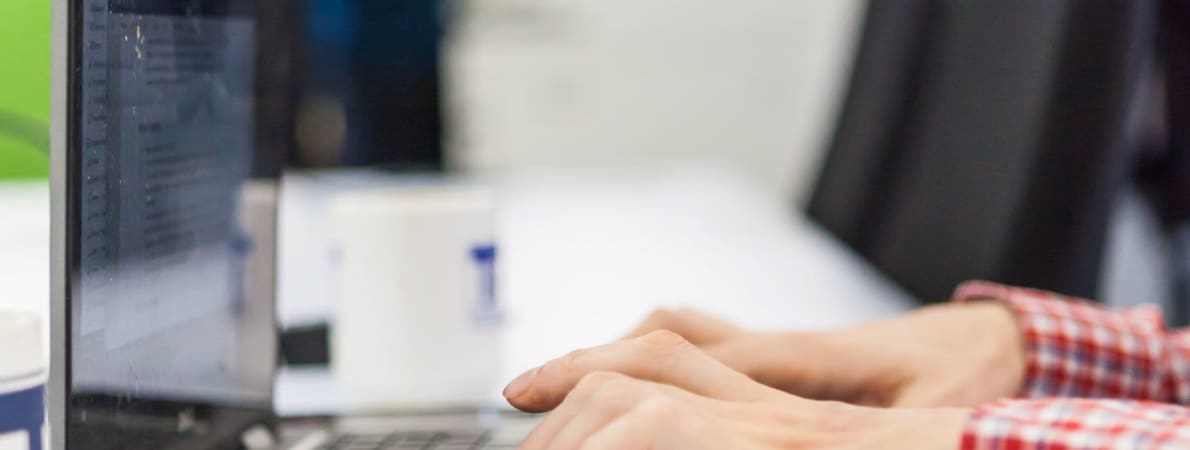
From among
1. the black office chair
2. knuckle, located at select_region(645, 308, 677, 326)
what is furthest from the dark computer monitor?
knuckle, located at select_region(645, 308, 677, 326)

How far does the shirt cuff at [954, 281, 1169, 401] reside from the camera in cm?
74

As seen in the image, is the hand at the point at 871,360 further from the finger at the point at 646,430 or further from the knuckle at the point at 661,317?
the finger at the point at 646,430

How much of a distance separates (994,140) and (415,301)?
1.88 ft

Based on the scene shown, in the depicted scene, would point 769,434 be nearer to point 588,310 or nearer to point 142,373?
point 142,373

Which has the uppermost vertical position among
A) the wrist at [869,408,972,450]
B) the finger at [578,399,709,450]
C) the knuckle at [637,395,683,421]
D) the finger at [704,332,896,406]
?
the knuckle at [637,395,683,421]

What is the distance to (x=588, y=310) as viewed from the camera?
3.59ft

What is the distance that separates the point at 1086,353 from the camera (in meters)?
0.75

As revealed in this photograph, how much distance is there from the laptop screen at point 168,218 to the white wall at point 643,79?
2.85 meters

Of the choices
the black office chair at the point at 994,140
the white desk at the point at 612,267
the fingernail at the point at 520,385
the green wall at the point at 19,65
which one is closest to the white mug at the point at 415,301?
the white desk at the point at 612,267

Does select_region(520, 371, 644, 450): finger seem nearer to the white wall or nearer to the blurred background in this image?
the blurred background

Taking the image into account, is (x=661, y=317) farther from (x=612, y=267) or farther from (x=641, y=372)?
(x=612, y=267)

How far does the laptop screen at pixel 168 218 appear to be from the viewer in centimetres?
47

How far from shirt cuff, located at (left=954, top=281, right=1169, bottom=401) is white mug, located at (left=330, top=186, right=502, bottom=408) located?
341 mm

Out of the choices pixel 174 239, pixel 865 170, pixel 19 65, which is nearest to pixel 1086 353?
pixel 174 239
